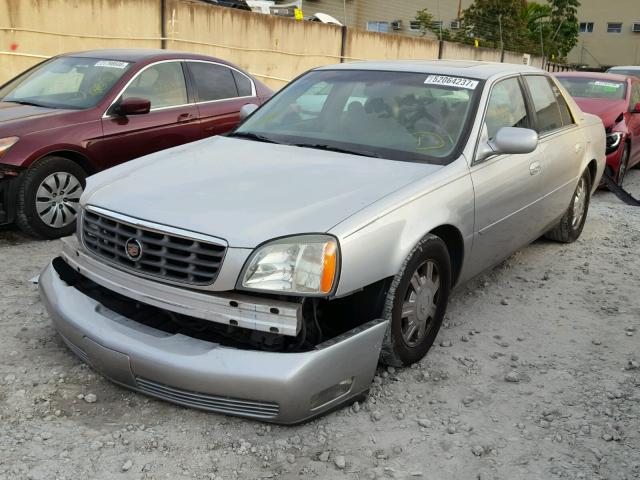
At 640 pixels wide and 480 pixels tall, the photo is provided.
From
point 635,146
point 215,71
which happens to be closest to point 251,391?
point 215,71

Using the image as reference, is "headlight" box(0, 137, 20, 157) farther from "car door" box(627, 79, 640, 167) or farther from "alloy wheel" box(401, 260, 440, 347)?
"car door" box(627, 79, 640, 167)

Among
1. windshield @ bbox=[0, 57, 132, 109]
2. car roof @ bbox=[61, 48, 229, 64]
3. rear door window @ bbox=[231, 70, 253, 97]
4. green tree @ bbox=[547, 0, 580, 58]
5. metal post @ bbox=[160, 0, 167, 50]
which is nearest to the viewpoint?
windshield @ bbox=[0, 57, 132, 109]

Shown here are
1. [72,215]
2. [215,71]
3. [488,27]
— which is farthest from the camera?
[488,27]

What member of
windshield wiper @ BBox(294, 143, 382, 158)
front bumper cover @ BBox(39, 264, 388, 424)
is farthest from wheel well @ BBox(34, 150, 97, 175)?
front bumper cover @ BBox(39, 264, 388, 424)

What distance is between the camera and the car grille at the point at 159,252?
2.80 m

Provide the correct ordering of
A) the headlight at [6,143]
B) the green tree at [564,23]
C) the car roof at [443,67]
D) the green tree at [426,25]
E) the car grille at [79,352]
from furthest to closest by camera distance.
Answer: the green tree at [564,23] → the green tree at [426,25] → the headlight at [6,143] → the car roof at [443,67] → the car grille at [79,352]

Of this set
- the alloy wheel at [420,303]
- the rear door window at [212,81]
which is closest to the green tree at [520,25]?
the rear door window at [212,81]

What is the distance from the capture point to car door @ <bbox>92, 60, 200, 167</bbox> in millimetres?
5797

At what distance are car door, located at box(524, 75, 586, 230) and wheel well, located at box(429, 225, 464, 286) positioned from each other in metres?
1.33

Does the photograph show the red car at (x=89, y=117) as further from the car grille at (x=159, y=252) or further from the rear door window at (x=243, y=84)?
the car grille at (x=159, y=252)

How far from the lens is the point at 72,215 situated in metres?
5.61

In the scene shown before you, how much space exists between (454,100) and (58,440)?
114 inches

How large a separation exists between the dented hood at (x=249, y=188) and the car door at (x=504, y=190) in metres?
0.51

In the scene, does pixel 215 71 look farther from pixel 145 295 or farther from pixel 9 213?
pixel 145 295
